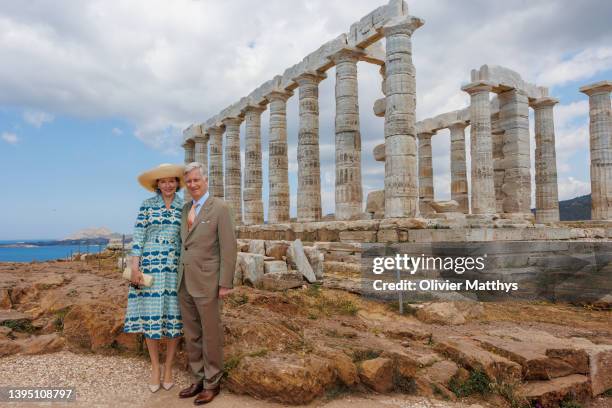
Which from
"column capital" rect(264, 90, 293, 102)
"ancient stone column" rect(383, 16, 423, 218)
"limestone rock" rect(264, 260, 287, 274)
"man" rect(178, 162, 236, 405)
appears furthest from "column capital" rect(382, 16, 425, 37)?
"man" rect(178, 162, 236, 405)

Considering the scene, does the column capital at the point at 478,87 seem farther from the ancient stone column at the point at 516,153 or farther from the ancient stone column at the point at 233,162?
the ancient stone column at the point at 233,162

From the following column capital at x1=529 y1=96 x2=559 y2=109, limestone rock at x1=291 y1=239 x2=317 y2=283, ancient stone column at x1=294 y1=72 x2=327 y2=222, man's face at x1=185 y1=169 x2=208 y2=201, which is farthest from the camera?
column capital at x1=529 y1=96 x2=559 y2=109

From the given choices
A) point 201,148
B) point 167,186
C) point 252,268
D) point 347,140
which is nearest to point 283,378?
point 167,186

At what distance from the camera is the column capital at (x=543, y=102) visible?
69.0 ft

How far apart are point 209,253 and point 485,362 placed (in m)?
3.44

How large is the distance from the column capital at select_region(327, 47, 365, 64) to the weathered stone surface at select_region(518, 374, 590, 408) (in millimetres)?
14928

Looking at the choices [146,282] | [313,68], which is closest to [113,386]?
[146,282]

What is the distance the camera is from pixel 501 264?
12.9 metres

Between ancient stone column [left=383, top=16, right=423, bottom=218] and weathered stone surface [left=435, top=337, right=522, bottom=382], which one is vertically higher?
ancient stone column [left=383, top=16, right=423, bottom=218]

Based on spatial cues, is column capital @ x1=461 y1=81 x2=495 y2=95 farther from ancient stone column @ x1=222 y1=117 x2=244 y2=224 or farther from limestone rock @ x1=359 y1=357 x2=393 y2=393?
limestone rock @ x1=359 y1=357 x2=393 y2=393

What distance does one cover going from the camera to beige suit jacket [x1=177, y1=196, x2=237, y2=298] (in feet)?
13.6

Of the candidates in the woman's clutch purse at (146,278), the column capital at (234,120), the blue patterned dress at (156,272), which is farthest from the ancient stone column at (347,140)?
the woman's clutch purse at (146,278)

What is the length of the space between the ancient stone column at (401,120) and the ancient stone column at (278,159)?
27.4 ft

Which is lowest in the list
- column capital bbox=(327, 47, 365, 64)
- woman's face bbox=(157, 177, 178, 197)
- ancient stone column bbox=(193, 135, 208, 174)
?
woman's face bbox=(157, 177, 178, 197)
